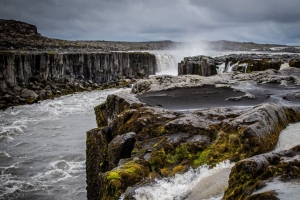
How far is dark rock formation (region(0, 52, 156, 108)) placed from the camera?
37844 mm

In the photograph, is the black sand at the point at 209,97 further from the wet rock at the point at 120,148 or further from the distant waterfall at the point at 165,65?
the distant waterfall at the point at 165,65

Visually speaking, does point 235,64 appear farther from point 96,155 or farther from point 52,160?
point 96,155

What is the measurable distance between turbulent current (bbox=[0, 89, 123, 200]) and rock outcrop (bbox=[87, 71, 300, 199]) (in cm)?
453

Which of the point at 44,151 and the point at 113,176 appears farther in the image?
the point at 44,151

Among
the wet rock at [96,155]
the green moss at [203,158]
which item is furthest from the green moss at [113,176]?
A: the wet rock at [96,155]

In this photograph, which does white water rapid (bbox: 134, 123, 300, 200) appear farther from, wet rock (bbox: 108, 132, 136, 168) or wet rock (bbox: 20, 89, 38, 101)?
wet rock (bbox: 20, 89, 38, 101)

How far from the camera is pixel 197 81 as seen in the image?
18875 millimetres

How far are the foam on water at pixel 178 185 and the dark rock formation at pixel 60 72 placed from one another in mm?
30729

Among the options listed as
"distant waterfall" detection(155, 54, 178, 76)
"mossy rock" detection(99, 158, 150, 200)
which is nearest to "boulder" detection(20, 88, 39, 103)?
"mossy rock" detection(99, 158, 150, 200)

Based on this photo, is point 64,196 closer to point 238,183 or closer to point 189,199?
point 189,199

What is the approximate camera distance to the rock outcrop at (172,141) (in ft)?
25.8

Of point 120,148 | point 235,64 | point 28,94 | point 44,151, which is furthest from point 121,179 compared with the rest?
point 28,94

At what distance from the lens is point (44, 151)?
2028cm

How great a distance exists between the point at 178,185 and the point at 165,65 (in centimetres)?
6023
